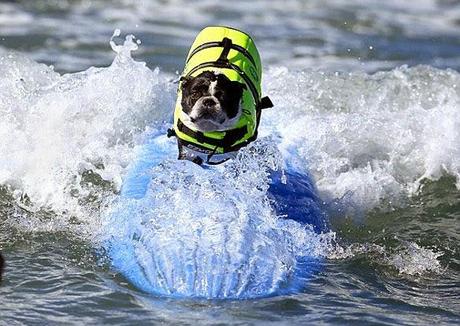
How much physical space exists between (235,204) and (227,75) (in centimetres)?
74

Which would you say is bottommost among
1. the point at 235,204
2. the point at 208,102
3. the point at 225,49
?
the point at 235,204

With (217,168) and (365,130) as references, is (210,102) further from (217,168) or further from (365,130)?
Answer: (365,130)

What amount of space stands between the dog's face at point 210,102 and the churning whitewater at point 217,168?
1.02 feet

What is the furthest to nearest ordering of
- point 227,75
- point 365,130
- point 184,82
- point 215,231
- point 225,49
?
1. point 365,130
2. point 225,49
3. point 227,75
4. point 184,82
5. point 215,231

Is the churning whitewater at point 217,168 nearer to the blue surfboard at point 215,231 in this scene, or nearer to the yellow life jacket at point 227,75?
the blue surfboard at point 215,231

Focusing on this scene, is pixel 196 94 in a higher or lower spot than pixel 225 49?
lower

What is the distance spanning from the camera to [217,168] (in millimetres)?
5605

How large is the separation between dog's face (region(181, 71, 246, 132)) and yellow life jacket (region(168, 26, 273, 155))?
67mm

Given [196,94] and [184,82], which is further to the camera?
[184,82]

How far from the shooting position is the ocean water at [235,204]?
4.69 meters

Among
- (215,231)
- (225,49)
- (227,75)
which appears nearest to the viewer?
(215,231)

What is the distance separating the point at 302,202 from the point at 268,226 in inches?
30.4

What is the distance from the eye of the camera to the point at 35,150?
650 centimetres

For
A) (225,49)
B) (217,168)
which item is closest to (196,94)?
(217,168)
